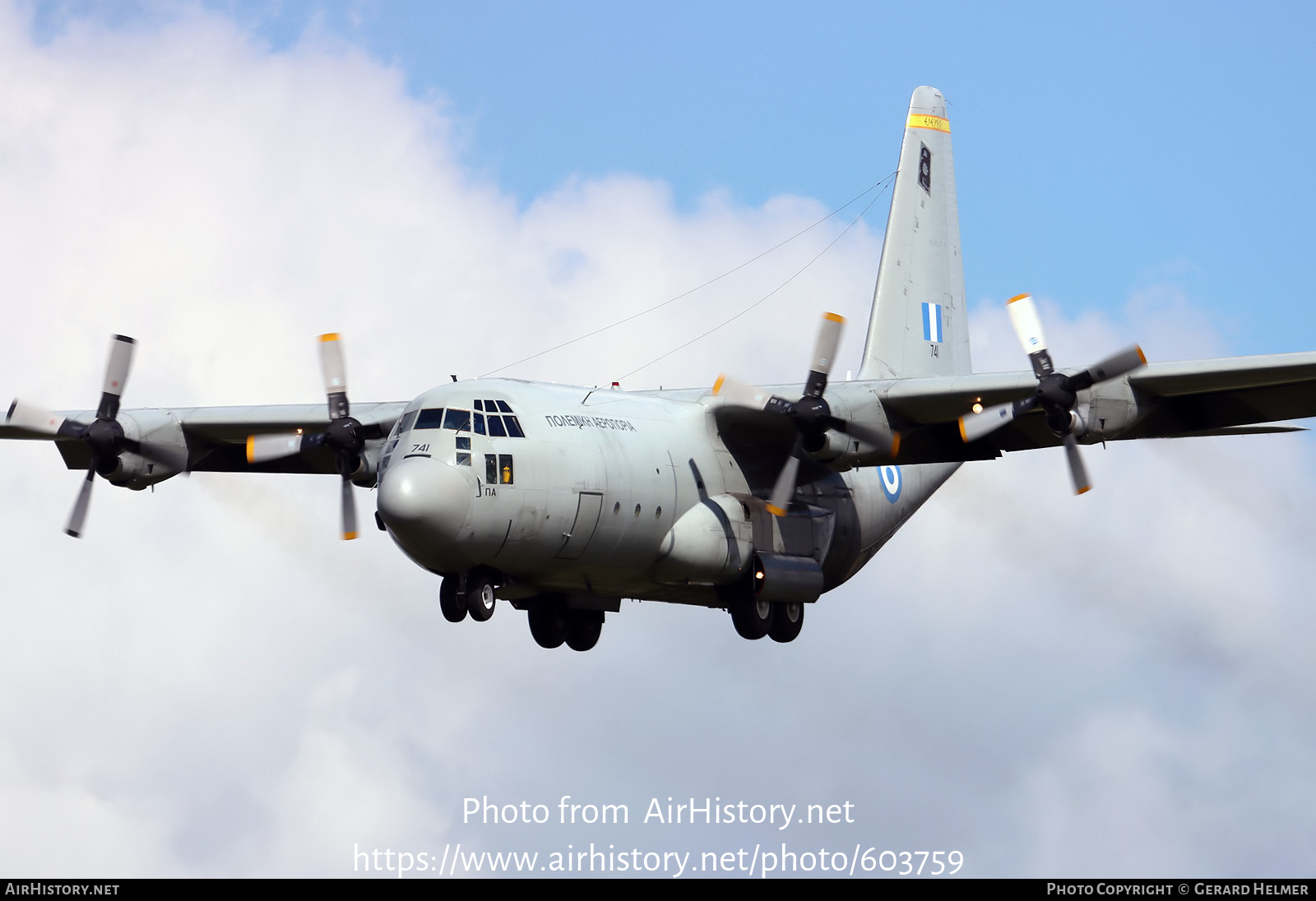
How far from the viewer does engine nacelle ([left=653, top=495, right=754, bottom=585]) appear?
72.8 ft

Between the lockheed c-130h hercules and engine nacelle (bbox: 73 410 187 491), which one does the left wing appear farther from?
engine nacelle (bbox: 73 410 187 491)

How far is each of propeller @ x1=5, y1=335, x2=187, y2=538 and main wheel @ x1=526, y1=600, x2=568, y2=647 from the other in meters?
6.49

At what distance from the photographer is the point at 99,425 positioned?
24.3 meters

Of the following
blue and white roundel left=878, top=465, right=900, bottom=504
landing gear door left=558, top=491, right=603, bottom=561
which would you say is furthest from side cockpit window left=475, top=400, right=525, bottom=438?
blue and white roundel left=878, top=465, right=900, bottom=504

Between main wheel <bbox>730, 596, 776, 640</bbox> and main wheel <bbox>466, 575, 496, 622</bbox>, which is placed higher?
main wheel <bbox>730, 596, 776, 640</bbox>

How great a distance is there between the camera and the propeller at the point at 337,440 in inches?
903

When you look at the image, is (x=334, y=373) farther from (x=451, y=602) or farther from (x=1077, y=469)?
(x=1077, y=469)

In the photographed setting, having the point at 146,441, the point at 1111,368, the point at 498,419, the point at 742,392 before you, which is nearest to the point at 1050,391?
the point at 1111,368

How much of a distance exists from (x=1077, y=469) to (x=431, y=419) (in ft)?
27.3

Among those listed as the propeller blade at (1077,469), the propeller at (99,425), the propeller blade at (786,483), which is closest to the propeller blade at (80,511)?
the propeller at (99,425)

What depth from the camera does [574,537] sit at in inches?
822

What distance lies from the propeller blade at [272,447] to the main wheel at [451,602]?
365cm

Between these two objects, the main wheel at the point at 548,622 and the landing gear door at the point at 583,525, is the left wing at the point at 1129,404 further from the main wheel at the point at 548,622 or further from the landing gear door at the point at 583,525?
the main wheel at the point at 548,622
